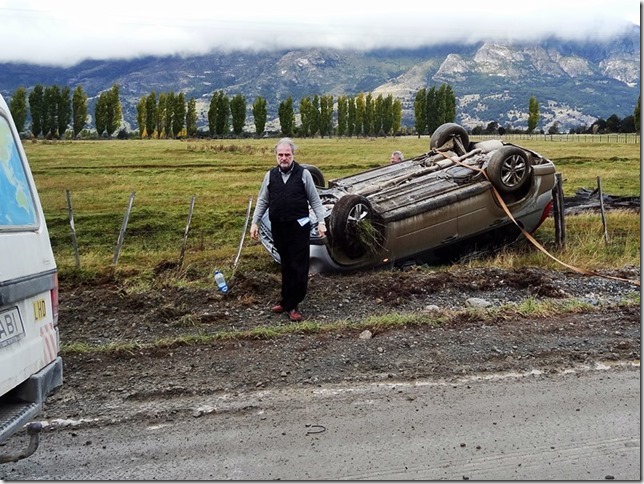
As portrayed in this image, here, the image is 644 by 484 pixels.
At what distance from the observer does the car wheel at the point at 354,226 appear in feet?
28.2

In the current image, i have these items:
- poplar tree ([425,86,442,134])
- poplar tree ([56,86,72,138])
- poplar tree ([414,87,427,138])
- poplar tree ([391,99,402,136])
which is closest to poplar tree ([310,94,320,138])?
poplar tree ([391,99,402,136])

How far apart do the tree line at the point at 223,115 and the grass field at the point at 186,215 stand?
45.0 m

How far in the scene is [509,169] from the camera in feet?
34.1

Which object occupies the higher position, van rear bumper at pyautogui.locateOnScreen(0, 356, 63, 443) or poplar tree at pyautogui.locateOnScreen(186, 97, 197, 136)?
poplar tree at pyautogui.locateOnScreen(186, 97, 197, 136)

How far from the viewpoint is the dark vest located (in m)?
6.48

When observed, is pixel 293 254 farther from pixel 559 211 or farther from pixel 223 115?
pixel 223 115

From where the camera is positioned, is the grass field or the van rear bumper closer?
the van rear bumper

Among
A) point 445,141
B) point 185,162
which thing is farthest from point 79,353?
→ point 185,162

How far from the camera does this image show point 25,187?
150 inches

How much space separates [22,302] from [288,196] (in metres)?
3.40

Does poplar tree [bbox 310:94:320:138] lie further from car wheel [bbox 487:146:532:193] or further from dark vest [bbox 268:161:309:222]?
dark vest [bbox 268:161:309:222]

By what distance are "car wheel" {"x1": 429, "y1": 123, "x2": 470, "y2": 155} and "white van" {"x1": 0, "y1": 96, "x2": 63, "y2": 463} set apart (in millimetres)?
9258

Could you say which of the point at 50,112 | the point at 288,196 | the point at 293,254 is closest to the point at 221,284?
the point at 293,254

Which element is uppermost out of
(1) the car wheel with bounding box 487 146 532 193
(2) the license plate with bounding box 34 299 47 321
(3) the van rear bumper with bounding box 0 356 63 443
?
(1) the car wheel with bounding box 487 146 532 193
